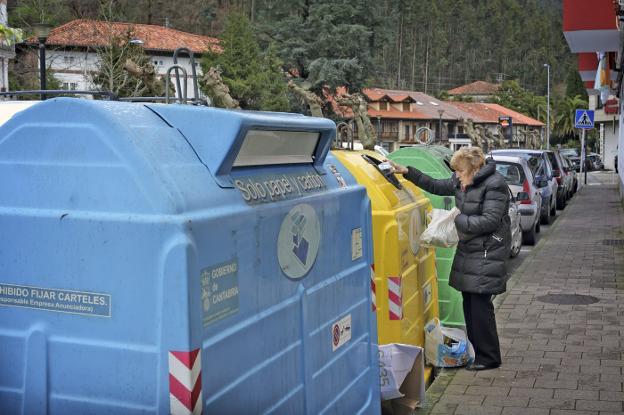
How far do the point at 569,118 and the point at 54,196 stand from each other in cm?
12013

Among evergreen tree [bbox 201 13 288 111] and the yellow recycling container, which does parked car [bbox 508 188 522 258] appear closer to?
the yellow recycling container

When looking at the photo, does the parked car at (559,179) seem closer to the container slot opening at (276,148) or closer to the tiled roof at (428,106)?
the container slot opening at (276,148)

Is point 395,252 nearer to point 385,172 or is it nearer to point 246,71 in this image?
point 385,172

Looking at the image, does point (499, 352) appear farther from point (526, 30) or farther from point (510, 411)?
point (526, 30)

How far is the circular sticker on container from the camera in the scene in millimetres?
3404

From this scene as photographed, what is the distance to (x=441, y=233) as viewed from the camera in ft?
20.0

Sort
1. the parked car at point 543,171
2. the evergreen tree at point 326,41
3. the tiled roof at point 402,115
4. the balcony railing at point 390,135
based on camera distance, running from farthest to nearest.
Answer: the balcony railing at point 390,135, the tiled roof at point 402,115, the evergreen tree at point 326,41, the parked car at point 543,171

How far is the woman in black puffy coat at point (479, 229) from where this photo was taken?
6.43m

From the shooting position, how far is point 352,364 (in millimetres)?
4270

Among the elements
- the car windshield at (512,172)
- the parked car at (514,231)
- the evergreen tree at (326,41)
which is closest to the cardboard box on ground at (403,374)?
the parked car at (514,231)

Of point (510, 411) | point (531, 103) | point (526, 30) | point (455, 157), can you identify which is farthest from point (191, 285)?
point (526, 30)

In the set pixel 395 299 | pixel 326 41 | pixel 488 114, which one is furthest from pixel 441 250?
pixel 488 114

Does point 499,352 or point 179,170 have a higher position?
point 179,170

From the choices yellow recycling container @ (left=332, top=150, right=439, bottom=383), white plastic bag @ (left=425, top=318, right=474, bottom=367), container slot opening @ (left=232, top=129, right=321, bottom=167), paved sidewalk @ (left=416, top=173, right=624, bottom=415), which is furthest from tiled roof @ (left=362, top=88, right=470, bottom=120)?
container slot opening @ (left=232, top=129, right=321, bottom=167)
